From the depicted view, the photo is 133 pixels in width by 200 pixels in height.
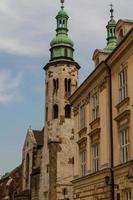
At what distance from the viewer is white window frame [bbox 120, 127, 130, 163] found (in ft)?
76.1

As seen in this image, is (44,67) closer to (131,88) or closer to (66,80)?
(66,80)

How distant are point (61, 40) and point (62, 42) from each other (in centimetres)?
29

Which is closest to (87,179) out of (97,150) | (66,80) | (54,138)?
(97,150)

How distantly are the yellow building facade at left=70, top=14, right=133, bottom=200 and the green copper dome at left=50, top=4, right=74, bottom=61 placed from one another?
2770 cm

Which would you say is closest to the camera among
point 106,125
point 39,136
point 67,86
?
point 106,125

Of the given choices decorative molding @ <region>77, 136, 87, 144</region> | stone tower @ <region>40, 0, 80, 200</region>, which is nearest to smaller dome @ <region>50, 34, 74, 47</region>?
stone tower @ <region>40, 0, 80, 200</region>

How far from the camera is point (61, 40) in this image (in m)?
59.0

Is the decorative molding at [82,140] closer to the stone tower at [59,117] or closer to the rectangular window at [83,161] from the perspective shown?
the rectangular window at [83,161]

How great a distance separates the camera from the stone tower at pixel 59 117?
52.5 meters

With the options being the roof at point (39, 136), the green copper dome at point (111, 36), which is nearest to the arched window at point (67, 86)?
the green copper dome at point (111, 36)

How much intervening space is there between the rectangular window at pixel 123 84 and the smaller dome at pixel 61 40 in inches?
1374

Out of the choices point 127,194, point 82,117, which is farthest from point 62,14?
point 127,194

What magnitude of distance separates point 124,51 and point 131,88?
7.29 ft

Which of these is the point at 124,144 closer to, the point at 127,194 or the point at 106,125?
the point at 106,125
